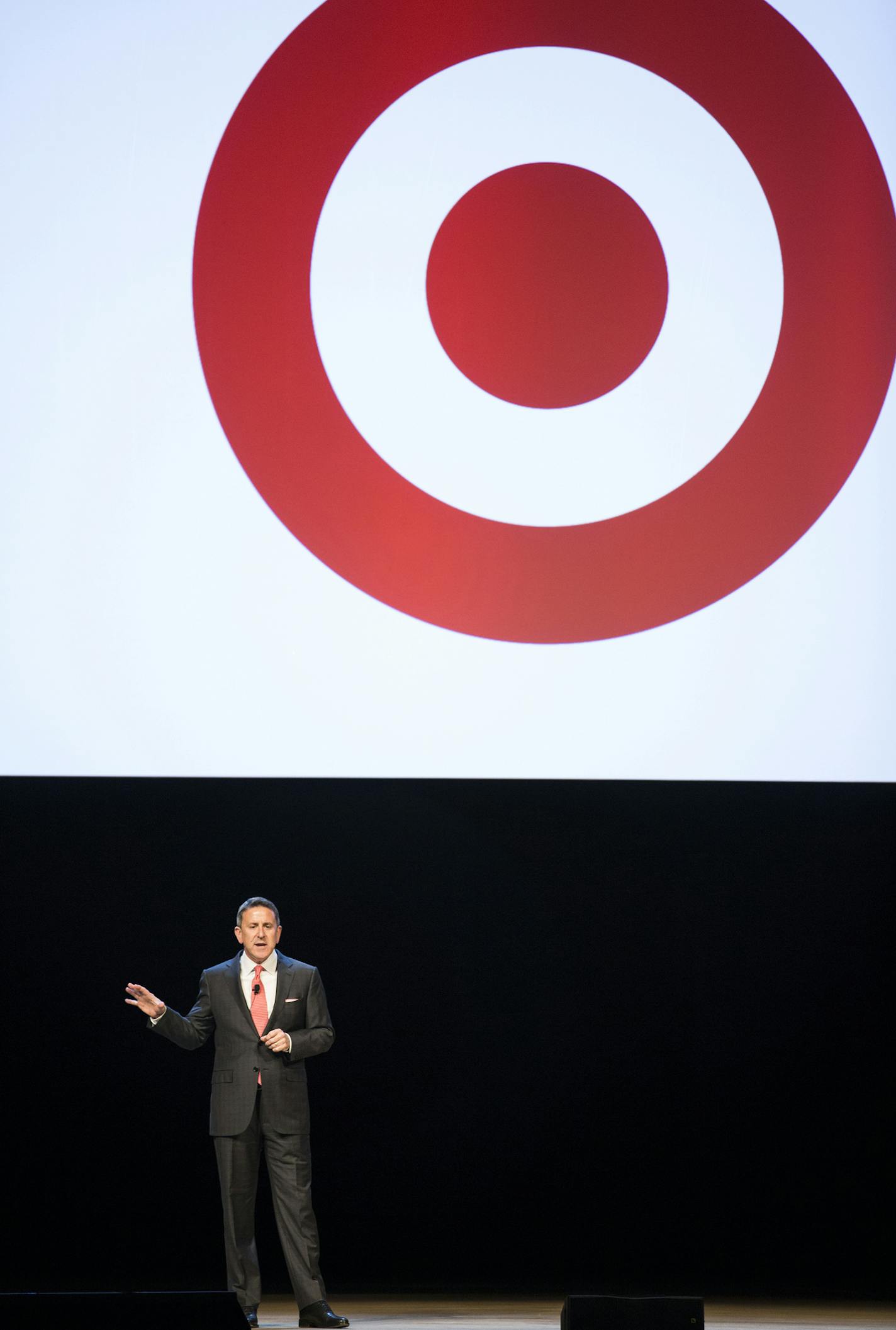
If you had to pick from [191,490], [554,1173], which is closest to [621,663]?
[191,490]

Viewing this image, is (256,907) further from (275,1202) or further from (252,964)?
(275,1202)

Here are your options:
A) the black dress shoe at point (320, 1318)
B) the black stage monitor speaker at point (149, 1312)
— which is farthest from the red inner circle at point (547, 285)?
the black stage monitor speaker at point (149, 1312)

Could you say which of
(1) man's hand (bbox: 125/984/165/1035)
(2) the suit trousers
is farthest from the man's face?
(2) the suit trousers

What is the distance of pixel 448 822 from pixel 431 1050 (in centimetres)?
68

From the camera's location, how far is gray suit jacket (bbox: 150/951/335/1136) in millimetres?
3512

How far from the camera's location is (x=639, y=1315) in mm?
1973

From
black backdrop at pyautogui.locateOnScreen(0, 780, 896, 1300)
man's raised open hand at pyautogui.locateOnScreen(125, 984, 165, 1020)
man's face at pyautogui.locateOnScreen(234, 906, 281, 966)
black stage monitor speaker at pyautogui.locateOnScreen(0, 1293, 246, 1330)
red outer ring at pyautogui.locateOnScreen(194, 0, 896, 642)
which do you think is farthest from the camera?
black backdrop at pyautogui.locateOnScreen(0, 780, 896, 1300)

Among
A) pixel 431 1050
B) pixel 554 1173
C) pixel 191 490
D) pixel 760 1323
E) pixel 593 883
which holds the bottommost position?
pixel 760 1323

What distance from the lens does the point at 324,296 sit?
4.00 m

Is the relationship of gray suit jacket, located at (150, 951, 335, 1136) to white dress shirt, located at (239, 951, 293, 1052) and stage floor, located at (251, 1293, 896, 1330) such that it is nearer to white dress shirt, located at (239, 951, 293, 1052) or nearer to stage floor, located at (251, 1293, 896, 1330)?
white dress shirt, located at (239, 951, 293, 1052)

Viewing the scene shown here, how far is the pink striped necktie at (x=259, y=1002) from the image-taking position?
3.57m

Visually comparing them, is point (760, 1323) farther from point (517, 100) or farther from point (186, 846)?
point (517, 100)

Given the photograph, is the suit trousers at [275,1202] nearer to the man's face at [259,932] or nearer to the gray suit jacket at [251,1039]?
the gray suit jacket at [251,1039]

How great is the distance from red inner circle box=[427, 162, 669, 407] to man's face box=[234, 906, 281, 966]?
1581 mm
